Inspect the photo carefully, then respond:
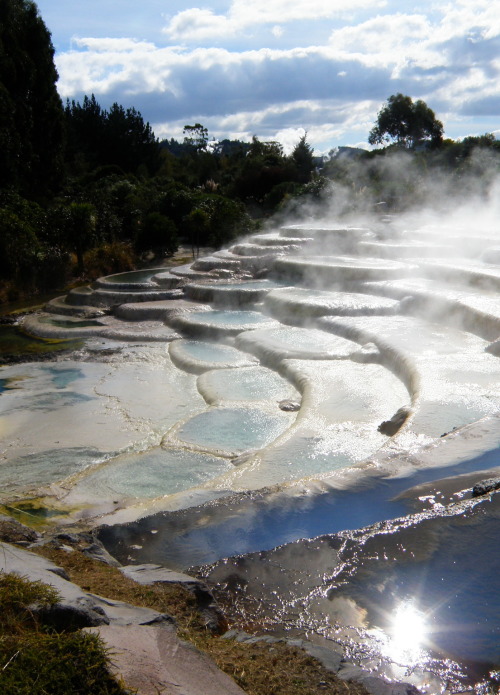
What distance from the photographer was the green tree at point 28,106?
691 inches

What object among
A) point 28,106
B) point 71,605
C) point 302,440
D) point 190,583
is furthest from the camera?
point 28,106

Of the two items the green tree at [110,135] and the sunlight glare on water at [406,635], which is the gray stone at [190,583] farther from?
the green tree at [110,135]

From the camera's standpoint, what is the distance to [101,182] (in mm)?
22484

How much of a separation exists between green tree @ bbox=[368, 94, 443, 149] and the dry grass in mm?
32405

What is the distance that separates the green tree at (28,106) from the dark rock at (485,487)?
15658 mm

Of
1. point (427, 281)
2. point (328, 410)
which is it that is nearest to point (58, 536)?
point (328, 410)

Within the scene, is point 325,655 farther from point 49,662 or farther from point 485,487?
point 485,487

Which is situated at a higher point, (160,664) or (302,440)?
(160,664)

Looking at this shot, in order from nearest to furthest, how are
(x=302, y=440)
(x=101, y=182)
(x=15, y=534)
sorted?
(x=15, y=534) → (x=302, y=440) → (x=101, y=182)

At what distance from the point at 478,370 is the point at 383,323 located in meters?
2.44

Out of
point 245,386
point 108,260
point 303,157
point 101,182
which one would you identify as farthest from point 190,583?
point 303,157

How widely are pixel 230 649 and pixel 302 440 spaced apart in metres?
3.33

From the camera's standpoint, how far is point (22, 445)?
6.23m

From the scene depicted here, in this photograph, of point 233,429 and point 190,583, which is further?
point 233,429
